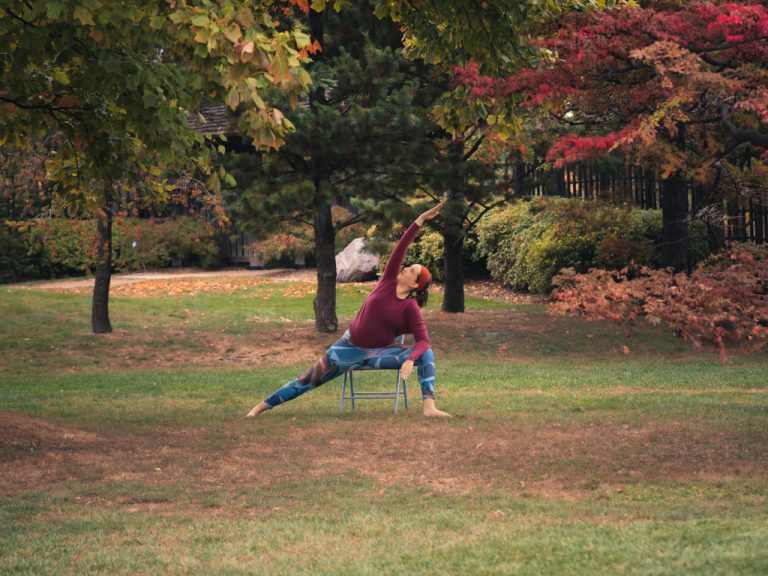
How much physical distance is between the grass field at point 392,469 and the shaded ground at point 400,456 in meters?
0.03

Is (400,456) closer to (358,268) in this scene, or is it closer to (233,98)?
(233,98)

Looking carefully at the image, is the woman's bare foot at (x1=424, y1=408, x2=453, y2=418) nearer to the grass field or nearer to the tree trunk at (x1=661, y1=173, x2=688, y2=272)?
the grass field

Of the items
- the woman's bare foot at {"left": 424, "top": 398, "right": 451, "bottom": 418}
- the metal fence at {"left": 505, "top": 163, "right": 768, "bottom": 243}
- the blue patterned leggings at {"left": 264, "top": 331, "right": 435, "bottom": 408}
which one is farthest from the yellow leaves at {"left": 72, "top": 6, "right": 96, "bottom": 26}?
the metal fence at {"left": 505, "top": 163, "right": 768, "bottom": 243}

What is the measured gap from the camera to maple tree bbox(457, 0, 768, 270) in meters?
12.4

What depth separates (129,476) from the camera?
8.04 metres

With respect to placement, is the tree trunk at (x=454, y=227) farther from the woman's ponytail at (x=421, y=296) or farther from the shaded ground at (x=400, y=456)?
the shaded ground at (x=400, y=456)

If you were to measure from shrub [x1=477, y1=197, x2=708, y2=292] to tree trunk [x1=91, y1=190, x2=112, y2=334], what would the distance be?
25.1 ft

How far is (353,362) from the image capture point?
33.1ft

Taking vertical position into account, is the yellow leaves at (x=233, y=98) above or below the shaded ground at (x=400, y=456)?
above

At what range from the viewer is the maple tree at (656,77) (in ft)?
40.5

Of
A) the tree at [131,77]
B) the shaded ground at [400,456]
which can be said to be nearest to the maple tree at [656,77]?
the shaded ground at [400,456]

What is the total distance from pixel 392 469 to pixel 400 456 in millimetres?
436

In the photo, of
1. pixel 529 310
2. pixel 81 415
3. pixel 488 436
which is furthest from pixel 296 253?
pixel 488 436

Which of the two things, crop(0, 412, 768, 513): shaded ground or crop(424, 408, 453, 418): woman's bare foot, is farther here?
crop(424, 408, 453, 418): woman's bare foot
